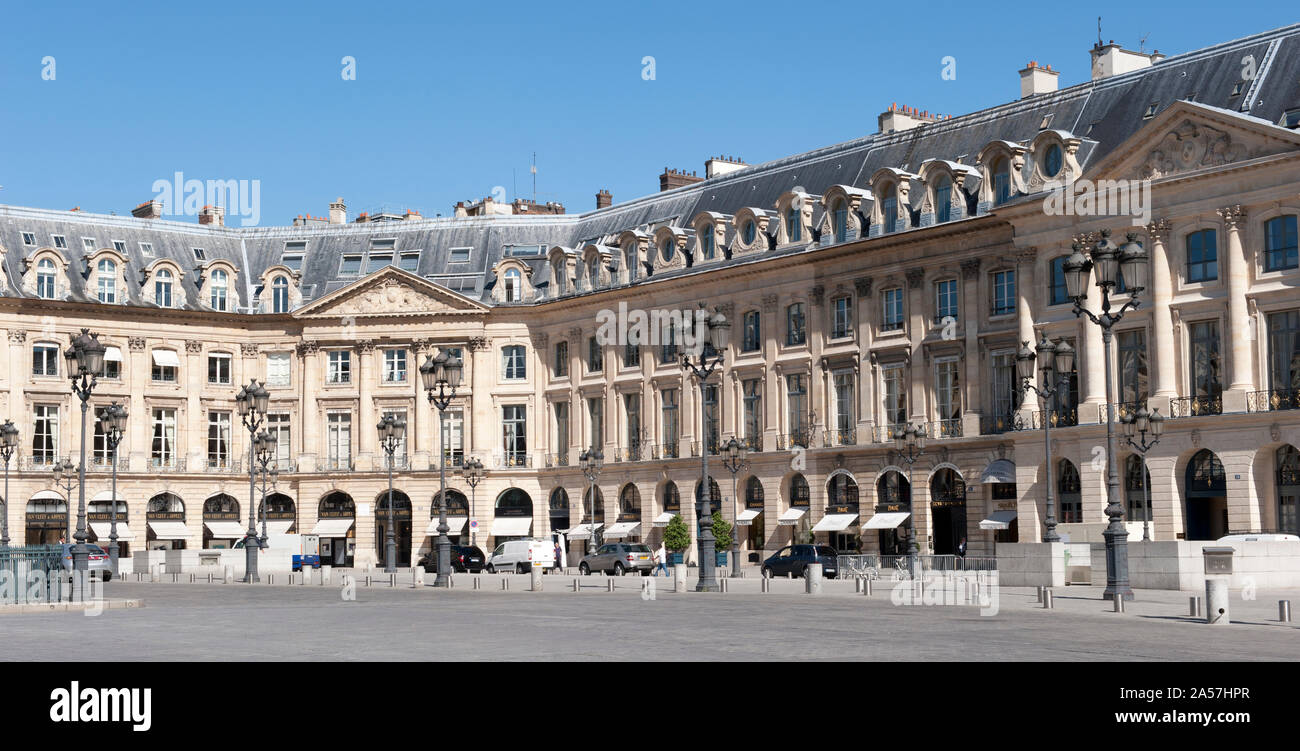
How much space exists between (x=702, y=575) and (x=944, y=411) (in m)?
23.6

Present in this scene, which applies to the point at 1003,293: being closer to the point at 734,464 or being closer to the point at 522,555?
the point at 734,464

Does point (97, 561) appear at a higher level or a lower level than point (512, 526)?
lower

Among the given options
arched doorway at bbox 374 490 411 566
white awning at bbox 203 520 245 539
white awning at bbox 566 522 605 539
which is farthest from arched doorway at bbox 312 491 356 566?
white awning at bbox 566 522 605 539

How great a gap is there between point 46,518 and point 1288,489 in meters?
52.6

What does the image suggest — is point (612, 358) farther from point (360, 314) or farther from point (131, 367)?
point (131, 367)

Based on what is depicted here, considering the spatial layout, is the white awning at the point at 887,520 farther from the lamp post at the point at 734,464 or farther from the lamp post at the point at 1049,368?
the lamp post at the point at 1049,368

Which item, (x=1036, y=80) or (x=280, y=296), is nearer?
(x=1036, y=80)

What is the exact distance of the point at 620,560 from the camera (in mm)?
60562

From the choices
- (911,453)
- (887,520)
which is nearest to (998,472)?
(911,453)

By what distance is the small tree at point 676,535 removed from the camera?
66.6m

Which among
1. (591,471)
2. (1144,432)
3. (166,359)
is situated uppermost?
(166,359)

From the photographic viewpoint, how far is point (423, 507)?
79812 mm

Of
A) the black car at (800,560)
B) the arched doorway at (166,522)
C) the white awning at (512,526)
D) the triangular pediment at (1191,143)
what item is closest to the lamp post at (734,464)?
the black car at (800,560)
